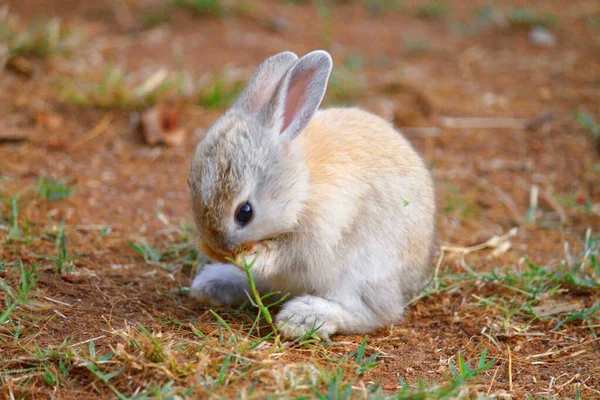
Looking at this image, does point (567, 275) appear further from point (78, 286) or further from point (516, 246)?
point (78, 286)

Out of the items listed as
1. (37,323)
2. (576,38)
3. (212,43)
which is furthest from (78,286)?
(576,38)

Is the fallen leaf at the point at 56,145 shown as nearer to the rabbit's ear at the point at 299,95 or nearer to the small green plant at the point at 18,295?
the small green plant at the point at 18,295

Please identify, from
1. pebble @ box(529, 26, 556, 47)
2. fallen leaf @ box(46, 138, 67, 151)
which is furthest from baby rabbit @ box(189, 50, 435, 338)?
pebble @ box(529, 26, 556, 47)

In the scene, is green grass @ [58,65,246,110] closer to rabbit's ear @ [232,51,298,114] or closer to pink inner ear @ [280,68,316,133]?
rabbit's ear @ [232,51,298,114]

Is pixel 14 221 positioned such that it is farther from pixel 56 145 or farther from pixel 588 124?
pixel 588 124

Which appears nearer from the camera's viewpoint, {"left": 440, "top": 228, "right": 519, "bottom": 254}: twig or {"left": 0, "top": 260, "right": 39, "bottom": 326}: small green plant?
{"left": 0, "top": 260, "right": 39, "bottom": 326}: small green plant
